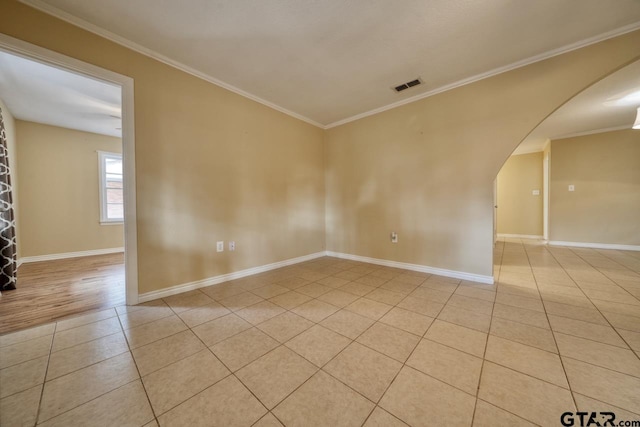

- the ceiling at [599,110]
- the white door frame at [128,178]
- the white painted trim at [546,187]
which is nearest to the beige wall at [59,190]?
the white door frame at [128,178]

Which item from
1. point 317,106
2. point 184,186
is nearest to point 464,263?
point 317,106

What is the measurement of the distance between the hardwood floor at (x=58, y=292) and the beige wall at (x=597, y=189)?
805 centimetres

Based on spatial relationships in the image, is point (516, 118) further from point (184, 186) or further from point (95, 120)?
point (95, 120)

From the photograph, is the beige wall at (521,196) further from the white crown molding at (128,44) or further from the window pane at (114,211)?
the window pane at (114,211)

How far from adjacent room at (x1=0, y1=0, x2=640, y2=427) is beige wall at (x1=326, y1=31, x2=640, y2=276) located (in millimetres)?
24

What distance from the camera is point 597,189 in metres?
4.55

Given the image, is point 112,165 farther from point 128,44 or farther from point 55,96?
point 128,44

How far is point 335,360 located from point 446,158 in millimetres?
2712

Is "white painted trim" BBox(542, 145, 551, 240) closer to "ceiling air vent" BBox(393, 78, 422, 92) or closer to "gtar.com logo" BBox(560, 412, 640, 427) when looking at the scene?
"ceiling air vent" BBox(393, 78, 422, 92)

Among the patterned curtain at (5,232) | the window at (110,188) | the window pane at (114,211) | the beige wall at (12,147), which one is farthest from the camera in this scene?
the window pane at (114,211)

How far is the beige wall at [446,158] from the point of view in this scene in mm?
2197

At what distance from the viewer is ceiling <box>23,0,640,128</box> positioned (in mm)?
1688

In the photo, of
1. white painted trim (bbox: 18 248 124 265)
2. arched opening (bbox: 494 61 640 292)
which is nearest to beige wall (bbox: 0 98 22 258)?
white painted trim (bbox: 18 248 124 265)

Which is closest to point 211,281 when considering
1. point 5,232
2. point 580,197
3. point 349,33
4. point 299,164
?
point 299,164
